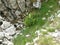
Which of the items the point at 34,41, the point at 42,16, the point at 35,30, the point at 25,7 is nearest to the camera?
the point at 34,41

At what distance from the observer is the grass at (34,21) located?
52.4 ft

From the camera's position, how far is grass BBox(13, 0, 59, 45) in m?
16.0

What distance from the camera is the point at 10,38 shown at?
1650cm

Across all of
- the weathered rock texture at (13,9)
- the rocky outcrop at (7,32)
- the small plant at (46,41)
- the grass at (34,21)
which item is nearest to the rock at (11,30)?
the rocky outcrop at (7,32)

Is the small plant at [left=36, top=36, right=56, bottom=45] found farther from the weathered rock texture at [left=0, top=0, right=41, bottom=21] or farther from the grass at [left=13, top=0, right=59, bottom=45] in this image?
the weathered rock texture at [left=0, top=0, right=41, bottom=21]

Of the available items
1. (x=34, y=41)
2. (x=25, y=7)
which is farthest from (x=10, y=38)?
(x=25, y=7)

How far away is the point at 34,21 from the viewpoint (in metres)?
17.2

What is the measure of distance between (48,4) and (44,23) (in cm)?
207

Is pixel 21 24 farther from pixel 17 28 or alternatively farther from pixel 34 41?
pixel 34 41

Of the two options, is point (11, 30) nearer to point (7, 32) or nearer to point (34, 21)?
point (7, 32)

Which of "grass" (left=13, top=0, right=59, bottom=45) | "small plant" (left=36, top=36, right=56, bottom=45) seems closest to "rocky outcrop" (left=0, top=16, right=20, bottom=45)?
"grass" (left=13, top=0, right=59, bottom=45)

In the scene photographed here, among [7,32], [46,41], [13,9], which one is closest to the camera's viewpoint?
[46,41]

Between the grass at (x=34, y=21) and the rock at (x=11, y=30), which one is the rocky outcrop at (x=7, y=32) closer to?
the rock at (x=11, y=30)

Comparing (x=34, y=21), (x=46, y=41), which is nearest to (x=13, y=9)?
(x=34, y=21)
